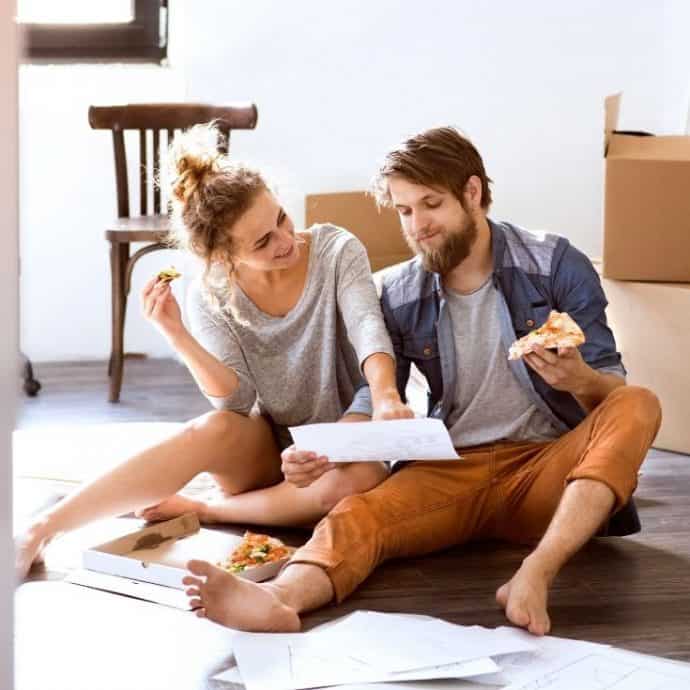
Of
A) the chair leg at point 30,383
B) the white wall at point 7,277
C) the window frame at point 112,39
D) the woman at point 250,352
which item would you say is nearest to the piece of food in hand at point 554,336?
the woman at point 250,352

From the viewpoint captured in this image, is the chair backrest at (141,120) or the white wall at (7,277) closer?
the white wall at (7,277)

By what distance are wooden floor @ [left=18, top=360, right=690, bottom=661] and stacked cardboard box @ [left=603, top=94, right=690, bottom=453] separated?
0.83 feet

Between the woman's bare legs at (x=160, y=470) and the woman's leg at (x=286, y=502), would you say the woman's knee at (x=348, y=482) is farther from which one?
the woman's bare legs at (x=160, y=470)

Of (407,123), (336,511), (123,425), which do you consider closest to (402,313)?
(336,511)

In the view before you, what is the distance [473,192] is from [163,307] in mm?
521

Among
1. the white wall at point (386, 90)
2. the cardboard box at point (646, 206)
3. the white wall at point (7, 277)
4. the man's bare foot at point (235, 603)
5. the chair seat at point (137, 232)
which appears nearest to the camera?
the white wall at point (7, 277)

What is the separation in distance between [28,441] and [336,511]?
122 cm

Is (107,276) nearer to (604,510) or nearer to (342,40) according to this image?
(342,40)

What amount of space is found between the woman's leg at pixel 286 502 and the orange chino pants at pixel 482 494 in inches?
2.8

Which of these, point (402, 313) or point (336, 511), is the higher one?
point (402, 313)

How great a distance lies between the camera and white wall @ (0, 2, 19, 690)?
453 mm

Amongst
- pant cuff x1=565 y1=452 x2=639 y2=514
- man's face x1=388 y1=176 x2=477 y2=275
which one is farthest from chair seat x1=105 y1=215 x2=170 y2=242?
pant cuff x1=565 y1=452 x2=639 y2=514

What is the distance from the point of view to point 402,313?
2.11m

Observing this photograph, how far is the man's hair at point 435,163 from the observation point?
199 centimetres
